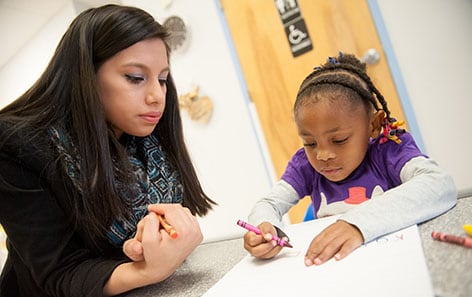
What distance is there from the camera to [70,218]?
24.6 inches

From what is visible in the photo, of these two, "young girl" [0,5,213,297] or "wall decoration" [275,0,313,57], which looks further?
"wall decoration" [275,0,313,57]

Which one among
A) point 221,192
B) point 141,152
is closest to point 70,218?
point 141,152

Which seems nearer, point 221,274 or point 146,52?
point 221,274

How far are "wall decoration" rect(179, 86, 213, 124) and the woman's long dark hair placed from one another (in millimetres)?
1623

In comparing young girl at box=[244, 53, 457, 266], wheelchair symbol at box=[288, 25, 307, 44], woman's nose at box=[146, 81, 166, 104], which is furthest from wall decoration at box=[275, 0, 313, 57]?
woman's nose at box=[146, 81, 166, 104]

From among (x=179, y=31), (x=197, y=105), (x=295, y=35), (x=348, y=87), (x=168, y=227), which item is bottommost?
(x=168, y=227)

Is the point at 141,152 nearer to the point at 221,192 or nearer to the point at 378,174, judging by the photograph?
the point at 378,174

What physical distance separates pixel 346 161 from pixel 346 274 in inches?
15.4

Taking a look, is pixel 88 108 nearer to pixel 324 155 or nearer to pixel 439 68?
pixel 324 155

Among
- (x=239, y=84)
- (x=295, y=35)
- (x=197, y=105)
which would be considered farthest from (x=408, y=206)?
(x=197, y=105)

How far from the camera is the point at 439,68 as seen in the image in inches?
64.8

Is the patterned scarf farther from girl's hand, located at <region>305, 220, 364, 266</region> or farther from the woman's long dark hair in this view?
girl's hand, located at <region>305, 220, 364, 266</region>

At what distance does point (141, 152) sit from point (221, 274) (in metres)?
0.42

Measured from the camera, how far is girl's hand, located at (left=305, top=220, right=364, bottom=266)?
1.53ft
